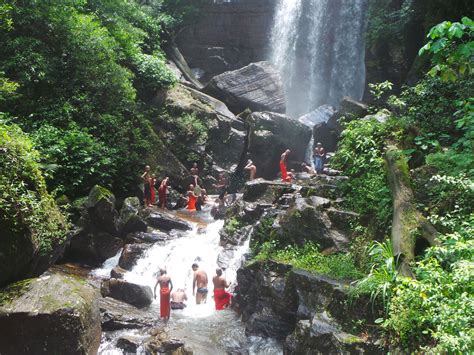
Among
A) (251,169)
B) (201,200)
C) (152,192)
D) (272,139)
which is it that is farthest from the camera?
(272,139)

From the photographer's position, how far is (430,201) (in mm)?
6984

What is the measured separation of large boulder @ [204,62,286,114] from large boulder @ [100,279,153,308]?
1449cm

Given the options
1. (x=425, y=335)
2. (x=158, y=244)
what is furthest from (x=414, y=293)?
(x=158, y=244)

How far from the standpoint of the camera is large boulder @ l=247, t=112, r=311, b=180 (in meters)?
20.6

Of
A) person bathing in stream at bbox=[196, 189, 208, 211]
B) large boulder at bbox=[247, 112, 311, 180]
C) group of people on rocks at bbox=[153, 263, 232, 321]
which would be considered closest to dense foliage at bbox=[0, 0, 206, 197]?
person bathing in stream at bbox=[196, 189, 208, 211]

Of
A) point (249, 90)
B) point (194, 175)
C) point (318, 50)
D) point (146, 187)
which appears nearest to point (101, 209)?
point (146, 187)

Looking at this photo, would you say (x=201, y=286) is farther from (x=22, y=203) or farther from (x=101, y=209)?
(x=22, y=203)

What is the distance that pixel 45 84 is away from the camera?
15.2 metres

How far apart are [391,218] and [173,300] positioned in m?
6.25

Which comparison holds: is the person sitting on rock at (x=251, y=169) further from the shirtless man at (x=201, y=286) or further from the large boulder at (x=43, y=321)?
the large boulder at (x=43, y=321)

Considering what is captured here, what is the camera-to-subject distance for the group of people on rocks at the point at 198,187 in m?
16.3

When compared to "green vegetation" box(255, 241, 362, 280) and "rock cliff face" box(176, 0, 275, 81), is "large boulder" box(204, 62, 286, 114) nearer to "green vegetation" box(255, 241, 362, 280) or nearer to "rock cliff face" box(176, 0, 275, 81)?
"rock cliff face" box(176, 0, 275, 81)

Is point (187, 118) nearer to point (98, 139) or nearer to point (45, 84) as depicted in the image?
point (98, 139)

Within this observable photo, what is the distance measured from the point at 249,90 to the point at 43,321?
61.1ft
